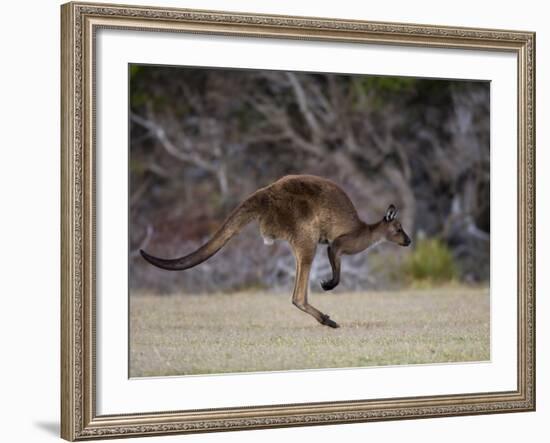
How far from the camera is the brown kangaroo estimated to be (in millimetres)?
8297

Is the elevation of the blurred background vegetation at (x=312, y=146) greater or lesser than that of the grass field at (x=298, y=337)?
greater

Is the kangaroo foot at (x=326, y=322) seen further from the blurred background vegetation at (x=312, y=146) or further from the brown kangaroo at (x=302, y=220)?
the blurred background vegetation at (x=312, y=146)

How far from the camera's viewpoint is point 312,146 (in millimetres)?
14555

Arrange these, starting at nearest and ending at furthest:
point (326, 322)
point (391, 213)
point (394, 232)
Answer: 1. point (326, 322)
2. point (391, 213)
3. point (394, 232)

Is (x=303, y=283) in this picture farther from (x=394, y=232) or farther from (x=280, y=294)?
(x=280, y=294)

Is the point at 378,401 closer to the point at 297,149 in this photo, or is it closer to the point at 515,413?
the point at 515,413

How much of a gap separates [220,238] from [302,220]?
2.42ft

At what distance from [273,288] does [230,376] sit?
5.63 metres

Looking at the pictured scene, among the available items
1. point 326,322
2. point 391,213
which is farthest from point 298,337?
point 391,213

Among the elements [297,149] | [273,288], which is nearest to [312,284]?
[273,288]

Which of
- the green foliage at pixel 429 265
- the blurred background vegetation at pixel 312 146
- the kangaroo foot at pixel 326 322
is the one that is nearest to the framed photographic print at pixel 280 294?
the kangaroo foot at pixel 326 322

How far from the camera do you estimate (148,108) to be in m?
14.6

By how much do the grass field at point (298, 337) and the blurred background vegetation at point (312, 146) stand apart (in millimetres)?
3655

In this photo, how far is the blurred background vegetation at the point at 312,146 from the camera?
14.4m
